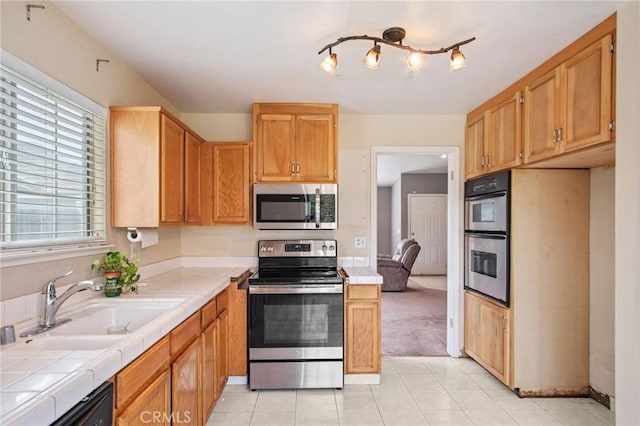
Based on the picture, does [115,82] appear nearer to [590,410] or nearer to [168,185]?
[168,185]

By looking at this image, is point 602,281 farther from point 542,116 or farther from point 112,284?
point 112,284

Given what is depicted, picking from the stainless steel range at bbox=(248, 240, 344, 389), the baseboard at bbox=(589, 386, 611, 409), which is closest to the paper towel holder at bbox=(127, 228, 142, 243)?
the stainless steel range at bbox=(248, 240, 344, 389)

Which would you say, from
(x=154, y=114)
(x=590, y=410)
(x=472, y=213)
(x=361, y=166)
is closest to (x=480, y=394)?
(x=590, y=410)

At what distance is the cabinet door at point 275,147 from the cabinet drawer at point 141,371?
1.69m

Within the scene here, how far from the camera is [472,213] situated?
2.95 metres

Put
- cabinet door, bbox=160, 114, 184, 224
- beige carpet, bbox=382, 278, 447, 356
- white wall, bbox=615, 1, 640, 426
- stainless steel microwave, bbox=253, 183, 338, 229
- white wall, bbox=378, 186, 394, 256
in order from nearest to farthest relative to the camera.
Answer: white wall, bbox=615, 1, 640, 426 < cabinet door, bbox=160, 114, 184, 224 < stainless steel microwave, bbox=253, 183, 338, 229 < beige carpet, bbox=382, 278, 447, 356 < white wall, bbox=378, 186, 394, 256

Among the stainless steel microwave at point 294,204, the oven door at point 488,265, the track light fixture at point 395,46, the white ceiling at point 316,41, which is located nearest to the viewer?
the white ceiling at point 316,41

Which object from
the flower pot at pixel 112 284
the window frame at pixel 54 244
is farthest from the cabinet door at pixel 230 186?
the flower pot at pixel 112 284

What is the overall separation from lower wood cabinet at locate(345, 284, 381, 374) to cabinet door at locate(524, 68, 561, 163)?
1480 millimetres

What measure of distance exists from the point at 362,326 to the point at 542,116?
195 centimetres

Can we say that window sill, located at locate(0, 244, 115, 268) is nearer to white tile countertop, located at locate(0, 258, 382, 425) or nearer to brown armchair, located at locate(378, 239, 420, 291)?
white tile countertop, located at locate(0, 258, 382, 425)

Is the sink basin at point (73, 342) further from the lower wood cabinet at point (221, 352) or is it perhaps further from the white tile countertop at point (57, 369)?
the lower wood cabinet at point (221, 352)

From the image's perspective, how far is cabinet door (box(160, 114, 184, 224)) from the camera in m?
2.06

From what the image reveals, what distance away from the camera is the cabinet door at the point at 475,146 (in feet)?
9.38
